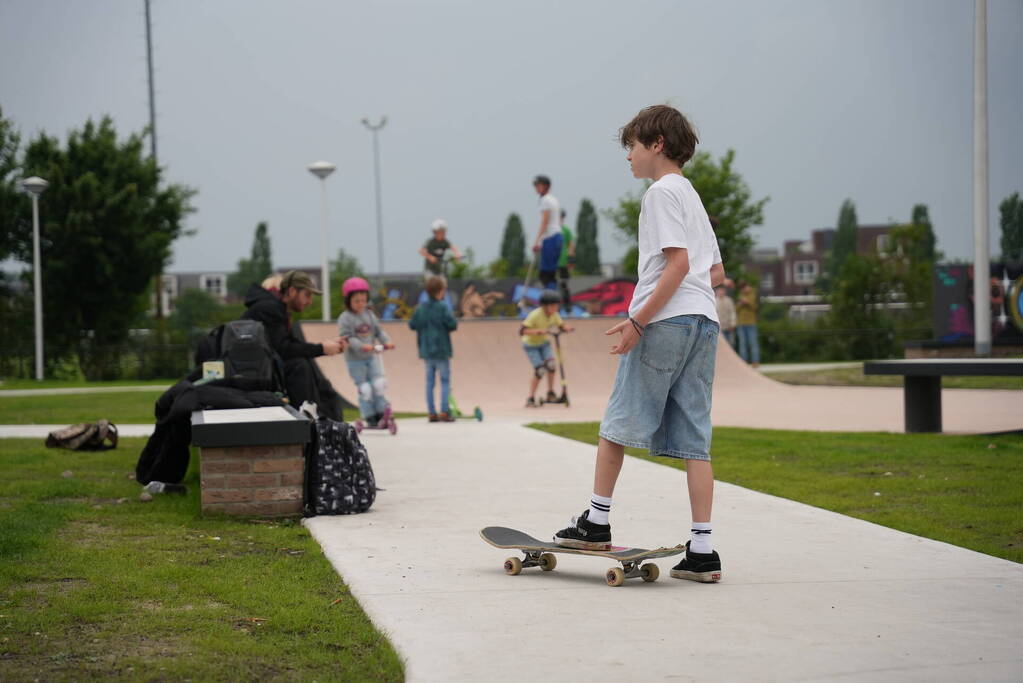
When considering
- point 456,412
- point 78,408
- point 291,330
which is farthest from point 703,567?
point 78,408

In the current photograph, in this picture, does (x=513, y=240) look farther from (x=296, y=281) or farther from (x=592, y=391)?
(x=296, y=281)

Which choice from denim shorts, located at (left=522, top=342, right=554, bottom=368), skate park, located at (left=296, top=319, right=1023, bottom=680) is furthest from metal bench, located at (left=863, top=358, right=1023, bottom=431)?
denim shorts, located at (left=522, top=342, right=554, bottom=368)

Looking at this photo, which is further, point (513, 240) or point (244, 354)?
point (513, 240)

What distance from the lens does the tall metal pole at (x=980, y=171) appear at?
1695cm

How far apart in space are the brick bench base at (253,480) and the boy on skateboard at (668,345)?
7.06 ft

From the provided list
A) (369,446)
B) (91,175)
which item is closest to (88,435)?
(369,446)

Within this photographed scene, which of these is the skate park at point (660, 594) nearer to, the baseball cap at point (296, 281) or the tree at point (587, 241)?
the baseball cap at point (296, 281)

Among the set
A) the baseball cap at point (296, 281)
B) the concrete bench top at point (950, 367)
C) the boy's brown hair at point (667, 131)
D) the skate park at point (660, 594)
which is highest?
the boy's brown hair at point (667, 131)

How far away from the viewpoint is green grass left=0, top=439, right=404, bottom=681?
3328 millimetres

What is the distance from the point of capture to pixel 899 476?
761 centimetres

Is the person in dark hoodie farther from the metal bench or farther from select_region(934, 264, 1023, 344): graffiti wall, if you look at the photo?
select_region(934, 264, 1023, 344): graffiti wall

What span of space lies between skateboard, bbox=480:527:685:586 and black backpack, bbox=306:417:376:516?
158 centimetres

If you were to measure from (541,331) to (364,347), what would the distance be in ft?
14.0

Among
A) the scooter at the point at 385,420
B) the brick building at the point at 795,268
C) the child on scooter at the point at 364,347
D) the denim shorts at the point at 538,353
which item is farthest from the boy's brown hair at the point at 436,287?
the brick building at the point at 795,268
